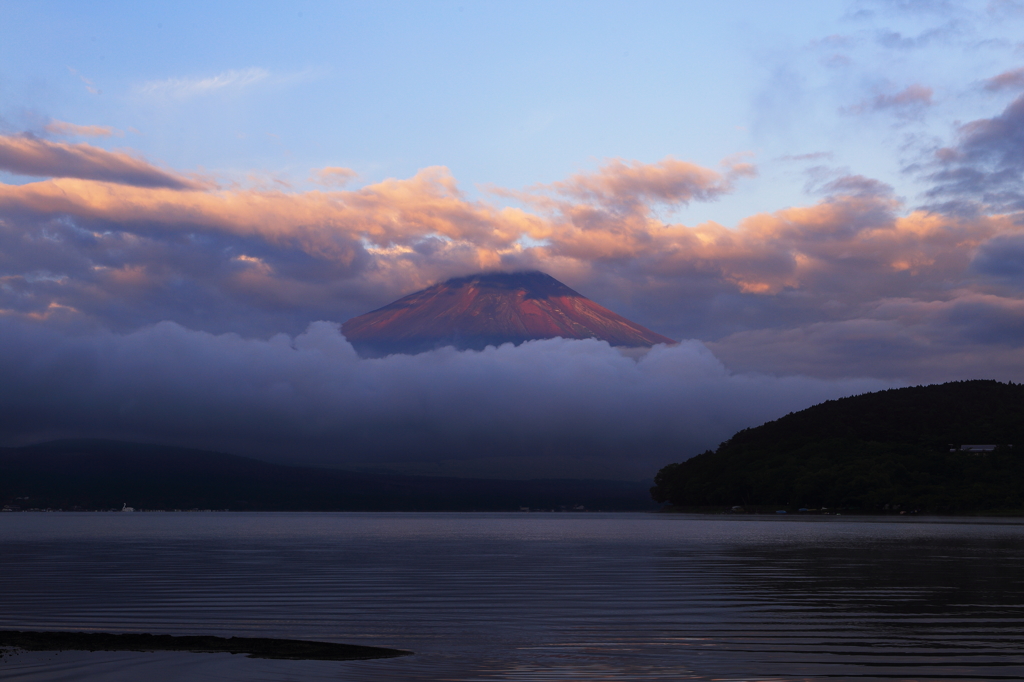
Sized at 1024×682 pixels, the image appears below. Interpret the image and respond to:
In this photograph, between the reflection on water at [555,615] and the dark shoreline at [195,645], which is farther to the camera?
the dark shoreline at [195,645]

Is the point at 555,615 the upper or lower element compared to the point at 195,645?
lower

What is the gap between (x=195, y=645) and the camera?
3127cm

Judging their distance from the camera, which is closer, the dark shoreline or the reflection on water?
the reflection on water

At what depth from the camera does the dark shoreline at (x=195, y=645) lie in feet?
98.7

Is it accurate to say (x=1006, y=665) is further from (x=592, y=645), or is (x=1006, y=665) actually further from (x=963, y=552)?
(x=963, y=552)

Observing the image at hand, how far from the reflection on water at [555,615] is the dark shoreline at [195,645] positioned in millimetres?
1068

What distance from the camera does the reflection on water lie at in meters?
27.4

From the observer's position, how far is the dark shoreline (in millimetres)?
30094

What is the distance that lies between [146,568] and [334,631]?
139 feet

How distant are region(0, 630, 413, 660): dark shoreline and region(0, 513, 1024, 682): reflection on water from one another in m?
1.07

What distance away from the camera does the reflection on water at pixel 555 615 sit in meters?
27.4

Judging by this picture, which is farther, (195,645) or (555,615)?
(555,615)

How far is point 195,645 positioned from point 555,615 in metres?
16.1

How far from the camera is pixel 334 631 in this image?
120ft
